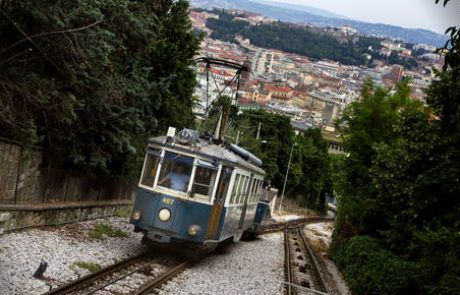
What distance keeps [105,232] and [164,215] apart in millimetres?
2832

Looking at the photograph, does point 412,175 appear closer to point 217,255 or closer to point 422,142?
point 422,142

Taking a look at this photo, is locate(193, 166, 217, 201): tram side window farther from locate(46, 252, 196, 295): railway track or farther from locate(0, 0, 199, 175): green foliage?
locate(0, 0, 199, 175): green foliage

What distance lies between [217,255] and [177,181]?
4.59 meters

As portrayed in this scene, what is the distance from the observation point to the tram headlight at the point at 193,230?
17.0 metres

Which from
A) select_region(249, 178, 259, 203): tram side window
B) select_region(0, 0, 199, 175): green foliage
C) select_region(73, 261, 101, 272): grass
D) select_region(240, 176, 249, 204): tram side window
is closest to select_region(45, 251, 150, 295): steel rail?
select_region(73, 261, 101, 272): grass

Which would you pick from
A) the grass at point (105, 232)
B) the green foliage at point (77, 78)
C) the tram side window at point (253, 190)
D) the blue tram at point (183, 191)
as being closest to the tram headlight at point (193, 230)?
the blue tram at point (183, 191)

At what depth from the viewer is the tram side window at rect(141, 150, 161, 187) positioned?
17500 millimetres

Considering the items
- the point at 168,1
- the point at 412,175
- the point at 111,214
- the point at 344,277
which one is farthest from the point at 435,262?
the point at 168,1

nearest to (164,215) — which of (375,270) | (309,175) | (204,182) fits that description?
(204,182)

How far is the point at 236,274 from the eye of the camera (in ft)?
59.7

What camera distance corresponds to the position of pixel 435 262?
42.1 ft

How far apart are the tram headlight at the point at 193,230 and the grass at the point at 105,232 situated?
243cm

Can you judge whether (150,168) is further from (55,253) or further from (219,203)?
(55,253)

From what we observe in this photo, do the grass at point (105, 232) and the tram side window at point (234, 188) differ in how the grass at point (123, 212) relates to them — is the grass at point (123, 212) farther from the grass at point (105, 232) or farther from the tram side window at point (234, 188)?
the tram side window at point (234, 188)
